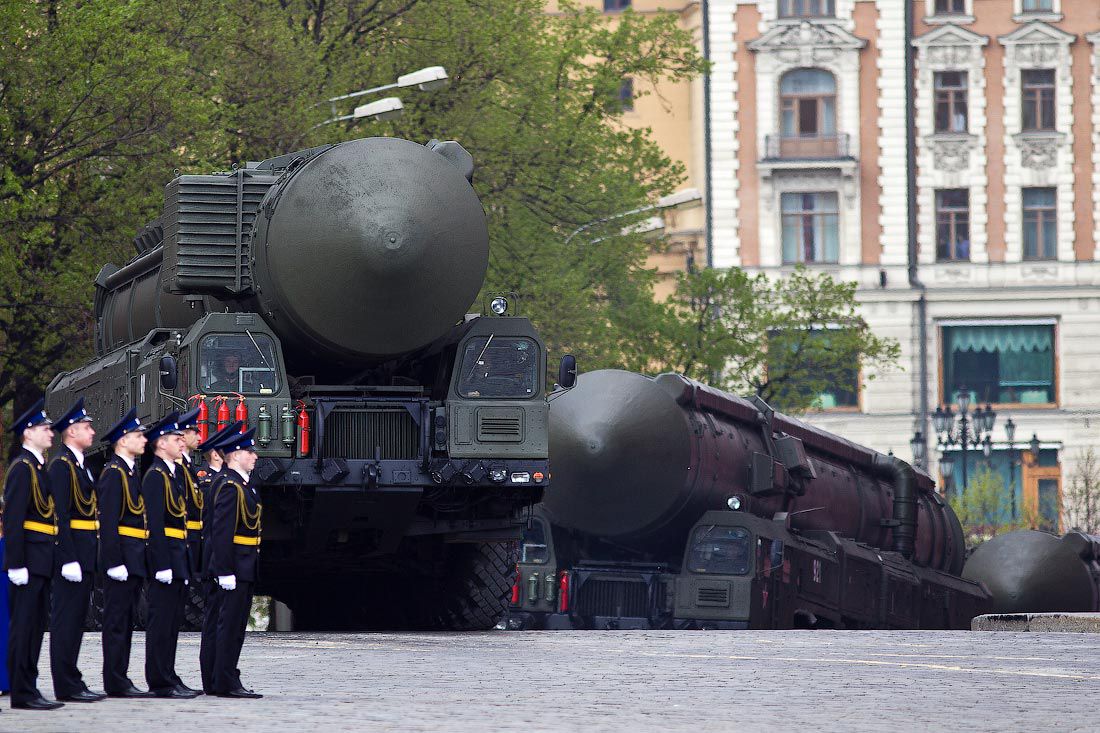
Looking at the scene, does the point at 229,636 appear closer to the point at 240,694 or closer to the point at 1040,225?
the point at 240,694

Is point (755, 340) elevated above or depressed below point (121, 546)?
above

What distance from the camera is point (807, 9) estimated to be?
62.3 meters

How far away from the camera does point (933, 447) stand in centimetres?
6091

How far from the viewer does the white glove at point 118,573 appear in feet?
41.7

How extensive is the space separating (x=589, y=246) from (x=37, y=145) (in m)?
12.9

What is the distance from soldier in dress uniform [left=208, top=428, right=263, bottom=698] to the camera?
42.1ft

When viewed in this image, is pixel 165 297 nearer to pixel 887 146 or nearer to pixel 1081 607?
pixel 1081 607

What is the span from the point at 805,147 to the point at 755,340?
18.5 meters

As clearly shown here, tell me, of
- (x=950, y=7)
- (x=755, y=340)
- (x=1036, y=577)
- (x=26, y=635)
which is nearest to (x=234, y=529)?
(x=26, y=635)

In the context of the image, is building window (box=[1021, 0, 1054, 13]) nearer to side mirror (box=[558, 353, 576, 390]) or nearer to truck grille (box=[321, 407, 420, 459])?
side mirror (box=[558, 353, 576, 390])

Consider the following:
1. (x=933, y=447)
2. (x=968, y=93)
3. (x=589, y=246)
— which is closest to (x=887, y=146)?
(x=968, y=93)

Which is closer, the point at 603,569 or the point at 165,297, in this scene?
the point at 165,297

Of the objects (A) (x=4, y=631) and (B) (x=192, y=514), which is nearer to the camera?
(A) (x=4, y=631)

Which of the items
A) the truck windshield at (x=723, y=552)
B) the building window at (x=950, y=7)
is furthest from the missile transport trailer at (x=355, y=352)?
the building window at (x=950, y=7)
